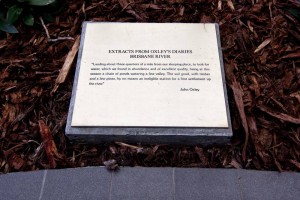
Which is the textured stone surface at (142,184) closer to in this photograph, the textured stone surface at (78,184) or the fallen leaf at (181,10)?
the textured stone surface at (78,184)

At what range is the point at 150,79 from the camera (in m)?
2.22

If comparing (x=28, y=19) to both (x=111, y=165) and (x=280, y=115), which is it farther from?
(x=280, y=115)

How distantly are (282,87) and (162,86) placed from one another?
0.89 meters

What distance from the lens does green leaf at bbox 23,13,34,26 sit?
2641mm

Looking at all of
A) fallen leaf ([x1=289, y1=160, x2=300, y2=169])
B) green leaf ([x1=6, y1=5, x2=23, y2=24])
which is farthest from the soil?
green leaf ([x1=6, y1=5, x2=23, y2=24])

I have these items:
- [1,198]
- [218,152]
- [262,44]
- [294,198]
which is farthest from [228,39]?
[1,198]

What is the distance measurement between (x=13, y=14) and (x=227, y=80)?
5.68 ft

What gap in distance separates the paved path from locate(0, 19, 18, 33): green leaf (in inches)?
46.4

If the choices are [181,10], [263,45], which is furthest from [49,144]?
[263,45]

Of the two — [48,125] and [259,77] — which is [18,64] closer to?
[48,125]

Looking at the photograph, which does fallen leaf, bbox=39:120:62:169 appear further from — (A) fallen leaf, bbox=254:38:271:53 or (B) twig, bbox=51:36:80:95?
(A) fallen leaf, bbox=254:38:271:53

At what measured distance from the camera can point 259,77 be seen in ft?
7.97

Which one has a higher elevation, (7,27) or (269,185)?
(7,27)

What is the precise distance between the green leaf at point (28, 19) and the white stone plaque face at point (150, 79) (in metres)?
0.50
